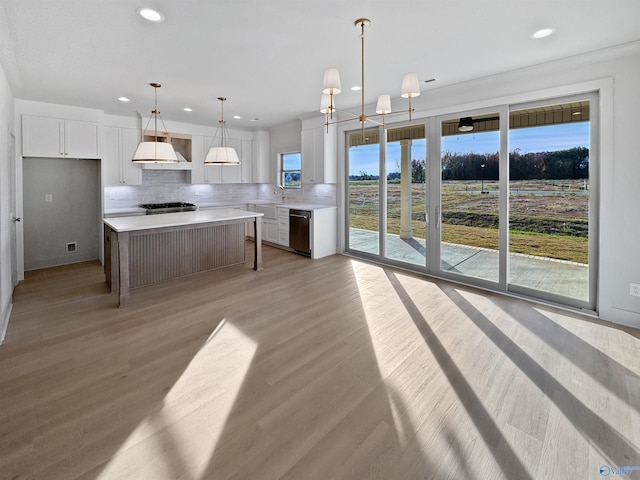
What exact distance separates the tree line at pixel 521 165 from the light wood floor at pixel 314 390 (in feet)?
Answer: 5.12

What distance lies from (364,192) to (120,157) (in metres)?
4.54

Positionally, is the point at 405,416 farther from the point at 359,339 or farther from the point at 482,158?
the point at 482,158

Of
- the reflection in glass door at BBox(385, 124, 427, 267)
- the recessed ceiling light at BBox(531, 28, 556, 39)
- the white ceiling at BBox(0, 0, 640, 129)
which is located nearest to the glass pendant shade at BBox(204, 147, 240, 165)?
the white ceiling at BBox(0, 0, 640, 129)

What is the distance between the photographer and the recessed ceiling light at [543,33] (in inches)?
111

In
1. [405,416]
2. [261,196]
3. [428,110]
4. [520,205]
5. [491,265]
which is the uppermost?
[428,110]

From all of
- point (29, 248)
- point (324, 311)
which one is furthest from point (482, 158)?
point (29, 248)

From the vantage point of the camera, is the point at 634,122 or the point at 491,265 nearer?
the point at 634,122

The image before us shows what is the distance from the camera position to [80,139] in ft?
17.7

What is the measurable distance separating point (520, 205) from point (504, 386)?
2554 millimetres

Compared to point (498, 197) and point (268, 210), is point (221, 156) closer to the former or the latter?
point (268, 210)

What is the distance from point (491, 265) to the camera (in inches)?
173

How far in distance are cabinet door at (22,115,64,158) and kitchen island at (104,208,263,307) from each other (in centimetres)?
177

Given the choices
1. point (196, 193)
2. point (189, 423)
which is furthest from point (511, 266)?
point (196, 193)

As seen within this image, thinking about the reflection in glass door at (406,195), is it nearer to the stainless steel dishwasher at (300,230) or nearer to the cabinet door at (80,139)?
the stainless steel dishwasher at (300,230)
